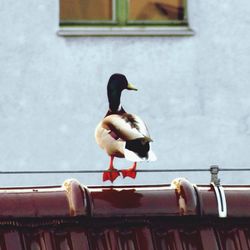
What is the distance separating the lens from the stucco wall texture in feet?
60.3

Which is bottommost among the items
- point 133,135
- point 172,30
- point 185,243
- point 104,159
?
point 185,243

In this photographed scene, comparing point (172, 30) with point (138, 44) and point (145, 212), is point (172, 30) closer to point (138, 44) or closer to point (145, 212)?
point (138, 44)

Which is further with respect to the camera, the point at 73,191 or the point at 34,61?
the point at 34,61

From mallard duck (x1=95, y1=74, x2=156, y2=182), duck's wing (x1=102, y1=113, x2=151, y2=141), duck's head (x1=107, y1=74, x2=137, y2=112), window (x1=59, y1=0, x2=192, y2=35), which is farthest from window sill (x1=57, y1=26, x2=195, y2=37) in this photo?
duck's wing (x1=102, y1=113, x2=151, y2=141)

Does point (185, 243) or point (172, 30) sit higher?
point (172, 30)

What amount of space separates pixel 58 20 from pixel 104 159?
51.4 inches

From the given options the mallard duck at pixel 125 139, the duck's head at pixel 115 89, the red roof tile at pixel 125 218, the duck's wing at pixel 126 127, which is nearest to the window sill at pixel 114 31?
the duck's head at pixel 115 89

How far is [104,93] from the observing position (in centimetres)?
1836

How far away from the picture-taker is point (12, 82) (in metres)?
18.5

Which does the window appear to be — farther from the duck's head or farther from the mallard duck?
the mallard duck

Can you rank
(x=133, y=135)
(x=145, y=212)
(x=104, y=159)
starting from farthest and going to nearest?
1. (x=104, y=159)
2. (x=133, y=135)
3. (x=145, y=212)

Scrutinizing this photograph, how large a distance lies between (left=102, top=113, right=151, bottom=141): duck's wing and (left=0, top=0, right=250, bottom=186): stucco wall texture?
6976mm

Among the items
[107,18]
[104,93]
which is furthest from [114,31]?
[104,93]

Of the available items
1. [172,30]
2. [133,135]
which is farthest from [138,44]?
[133,135]
